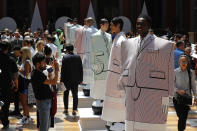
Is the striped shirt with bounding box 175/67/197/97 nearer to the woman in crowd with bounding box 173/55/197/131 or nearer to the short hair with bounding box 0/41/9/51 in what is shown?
the woman in crowd with bounding box 173/55/197/131

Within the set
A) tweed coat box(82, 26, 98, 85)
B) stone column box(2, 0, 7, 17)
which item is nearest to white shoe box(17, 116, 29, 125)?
tweed coat box(82, 26, 98, 85)

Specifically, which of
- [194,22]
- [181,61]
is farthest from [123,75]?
[194,22]

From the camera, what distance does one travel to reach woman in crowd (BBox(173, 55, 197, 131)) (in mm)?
6824

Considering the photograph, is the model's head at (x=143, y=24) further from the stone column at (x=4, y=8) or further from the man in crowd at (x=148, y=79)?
the stone column at (x=4, y=8)

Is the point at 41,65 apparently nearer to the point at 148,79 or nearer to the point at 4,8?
the point at 148,79

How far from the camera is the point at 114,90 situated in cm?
614

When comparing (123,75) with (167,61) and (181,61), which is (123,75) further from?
(181,61)

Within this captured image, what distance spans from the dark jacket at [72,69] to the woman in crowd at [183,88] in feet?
7.75

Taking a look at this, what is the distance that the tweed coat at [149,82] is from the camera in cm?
457

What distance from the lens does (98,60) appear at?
23.5 feet

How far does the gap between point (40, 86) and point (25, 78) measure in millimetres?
2445

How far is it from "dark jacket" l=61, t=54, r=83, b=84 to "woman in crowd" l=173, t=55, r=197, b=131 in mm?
2363

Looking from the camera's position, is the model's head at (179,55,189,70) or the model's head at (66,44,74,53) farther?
the model's head at (66,44,74,53)

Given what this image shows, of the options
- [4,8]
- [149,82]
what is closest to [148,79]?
[149,82]
